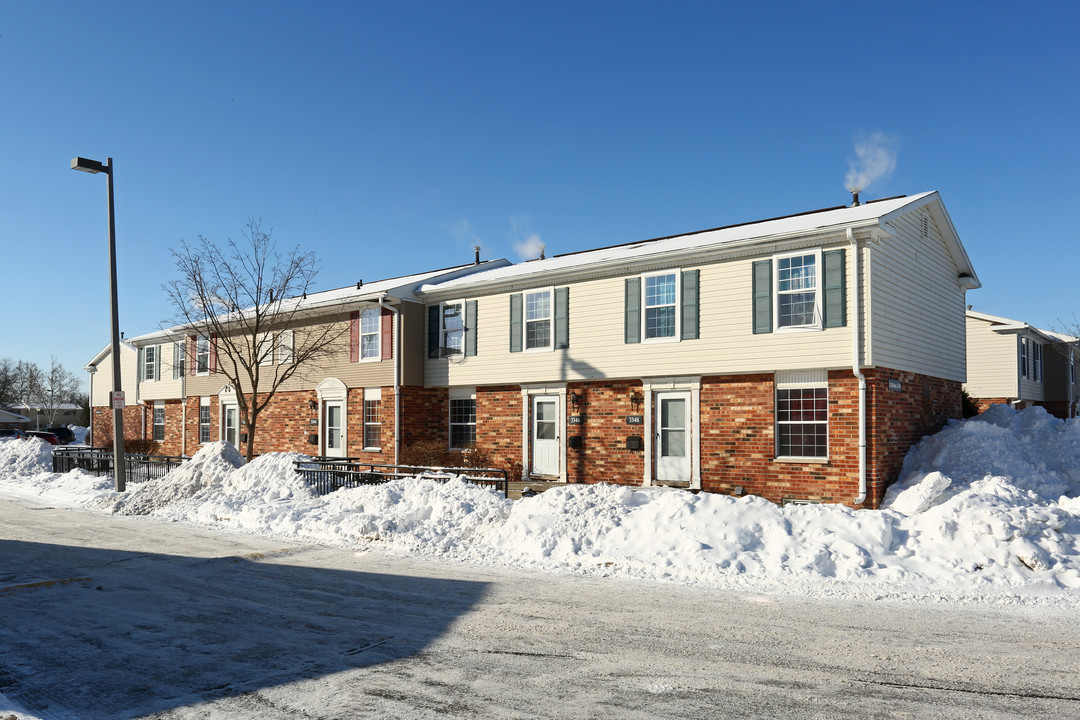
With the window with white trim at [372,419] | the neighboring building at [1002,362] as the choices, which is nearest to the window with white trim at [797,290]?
the window with white trim at [372,419]

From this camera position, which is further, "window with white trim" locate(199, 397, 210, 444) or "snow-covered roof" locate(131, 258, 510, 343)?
"window with white trim" locate(199, 397, 210, 444)

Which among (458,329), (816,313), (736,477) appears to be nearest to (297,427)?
(458,329)

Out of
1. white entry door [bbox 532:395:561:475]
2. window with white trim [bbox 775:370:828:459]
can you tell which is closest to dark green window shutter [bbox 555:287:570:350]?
white entry door [bbox 532:395:561:475]

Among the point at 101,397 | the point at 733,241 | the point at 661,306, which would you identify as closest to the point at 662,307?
the point at 661,306

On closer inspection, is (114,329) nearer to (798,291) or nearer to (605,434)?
(605,434)

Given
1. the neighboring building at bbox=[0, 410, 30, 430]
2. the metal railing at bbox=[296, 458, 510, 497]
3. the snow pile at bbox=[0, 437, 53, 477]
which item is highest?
the metal railing at bbox=[296, 458, 510, 497]

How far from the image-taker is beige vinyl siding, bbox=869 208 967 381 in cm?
1603

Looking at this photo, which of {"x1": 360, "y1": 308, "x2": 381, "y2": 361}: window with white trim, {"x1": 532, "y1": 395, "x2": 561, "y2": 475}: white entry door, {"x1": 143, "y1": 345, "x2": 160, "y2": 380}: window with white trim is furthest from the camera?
{"x1": 143, "y1": 345, "x2": 160, "y2": 380}: window with white trim

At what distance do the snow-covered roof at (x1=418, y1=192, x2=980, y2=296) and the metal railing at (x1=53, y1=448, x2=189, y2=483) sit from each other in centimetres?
925

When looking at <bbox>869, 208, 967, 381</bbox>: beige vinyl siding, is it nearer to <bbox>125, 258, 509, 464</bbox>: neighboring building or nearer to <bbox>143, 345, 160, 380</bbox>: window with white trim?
<bbox>125, 258, 509, 464</bbox>: neighboring building

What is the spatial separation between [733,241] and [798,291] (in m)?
1.77

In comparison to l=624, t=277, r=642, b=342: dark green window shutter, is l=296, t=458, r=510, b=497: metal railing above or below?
below

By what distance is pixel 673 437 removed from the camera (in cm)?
1836

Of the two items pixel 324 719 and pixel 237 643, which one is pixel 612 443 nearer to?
pixel 237 643
